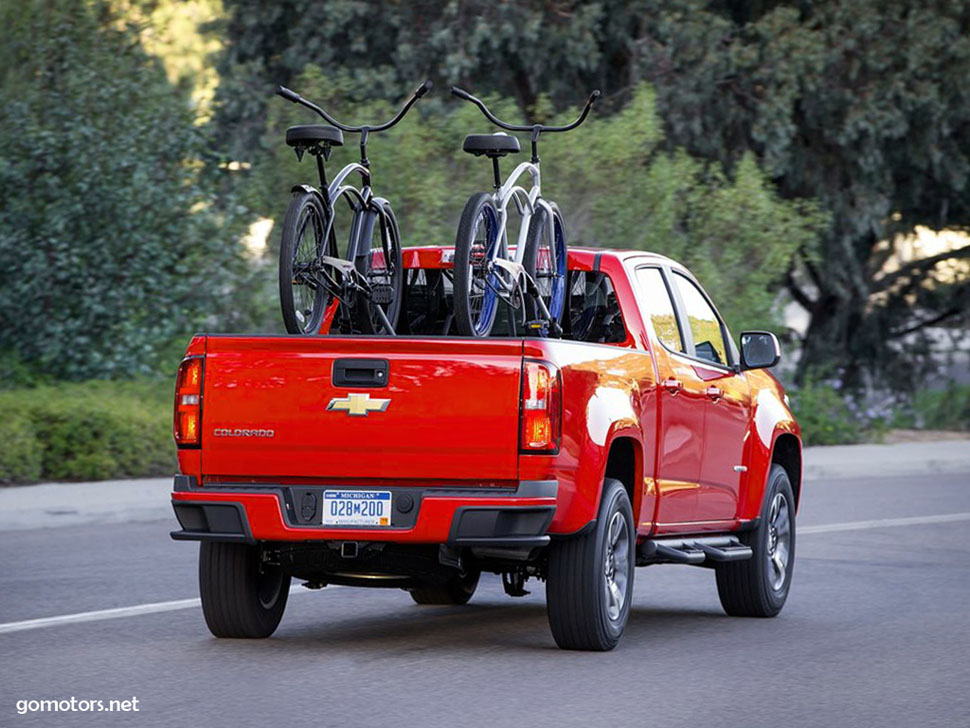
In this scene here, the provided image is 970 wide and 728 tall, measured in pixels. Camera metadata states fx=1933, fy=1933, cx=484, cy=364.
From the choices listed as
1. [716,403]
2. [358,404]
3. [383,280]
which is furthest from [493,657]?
[716,403]

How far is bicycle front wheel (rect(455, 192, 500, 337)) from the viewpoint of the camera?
9039 mm

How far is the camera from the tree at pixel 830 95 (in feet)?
87.2

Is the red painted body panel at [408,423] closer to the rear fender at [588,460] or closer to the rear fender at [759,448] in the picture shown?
the rear fender at [588,460]

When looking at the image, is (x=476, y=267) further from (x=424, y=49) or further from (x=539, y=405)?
(x=424, y=49)

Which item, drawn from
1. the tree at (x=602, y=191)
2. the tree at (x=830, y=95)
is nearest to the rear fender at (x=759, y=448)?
the tree at (x=602, y=191)

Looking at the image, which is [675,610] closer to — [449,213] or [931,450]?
[449,213]


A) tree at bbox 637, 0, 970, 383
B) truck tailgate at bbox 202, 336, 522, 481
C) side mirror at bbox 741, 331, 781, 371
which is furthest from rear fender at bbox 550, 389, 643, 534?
tree at bbox 637, 0, 970, 383

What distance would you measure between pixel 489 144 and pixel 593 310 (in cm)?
111

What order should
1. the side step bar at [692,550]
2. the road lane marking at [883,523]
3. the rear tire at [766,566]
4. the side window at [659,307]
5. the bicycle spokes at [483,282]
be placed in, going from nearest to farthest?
the bicycle spokes at [483,282]
the side step bar at [692,550]
the side window at [659,307]
the rear tire at [766,566]
the road lane marking at [883,523]

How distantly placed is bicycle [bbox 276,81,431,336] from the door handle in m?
1.39

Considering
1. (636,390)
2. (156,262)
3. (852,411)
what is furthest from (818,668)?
(852,411)

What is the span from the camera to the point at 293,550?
8.91m

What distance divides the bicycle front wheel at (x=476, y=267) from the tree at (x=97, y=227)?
12437 mm

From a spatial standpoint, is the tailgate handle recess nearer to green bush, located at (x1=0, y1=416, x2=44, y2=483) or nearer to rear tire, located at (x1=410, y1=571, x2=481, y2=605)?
rear tire, located at (x1=410, y1=571, x2=481, y2=605)
